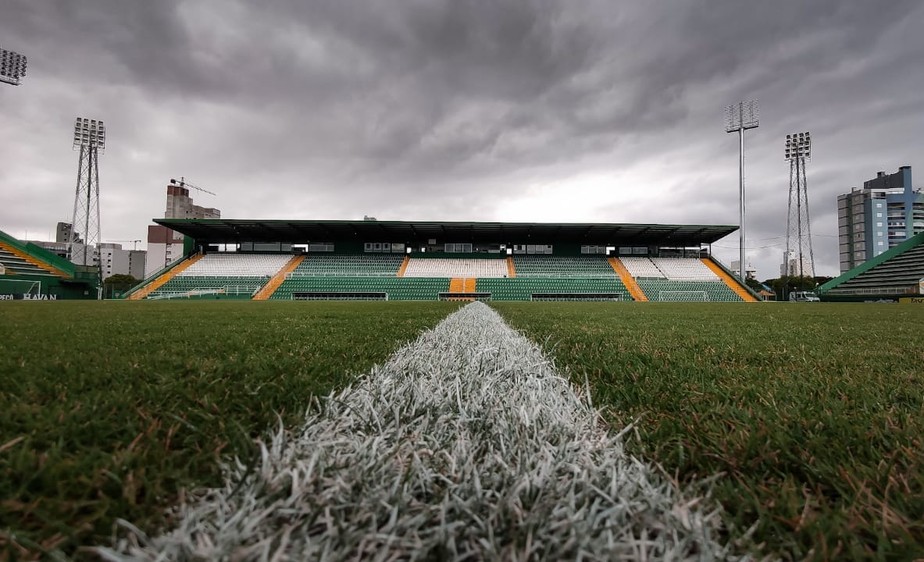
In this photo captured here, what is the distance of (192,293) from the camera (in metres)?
25.6

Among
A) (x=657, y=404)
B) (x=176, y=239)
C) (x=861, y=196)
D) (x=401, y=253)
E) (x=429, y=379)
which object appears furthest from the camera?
(x=176, y=239)

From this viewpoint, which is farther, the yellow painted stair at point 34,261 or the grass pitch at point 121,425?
the yellow painted stair at point 34,261

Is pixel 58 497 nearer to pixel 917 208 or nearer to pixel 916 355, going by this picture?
pixel 916 355

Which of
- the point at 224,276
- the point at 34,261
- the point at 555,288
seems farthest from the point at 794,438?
the point at 34,261

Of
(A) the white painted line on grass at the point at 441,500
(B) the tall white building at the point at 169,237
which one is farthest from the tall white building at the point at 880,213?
(B) the tall white building at the point at 169,237

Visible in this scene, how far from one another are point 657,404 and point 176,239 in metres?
94.3

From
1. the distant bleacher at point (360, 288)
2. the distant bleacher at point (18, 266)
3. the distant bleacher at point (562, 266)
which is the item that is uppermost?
the distant bleacher at point (562, 266)

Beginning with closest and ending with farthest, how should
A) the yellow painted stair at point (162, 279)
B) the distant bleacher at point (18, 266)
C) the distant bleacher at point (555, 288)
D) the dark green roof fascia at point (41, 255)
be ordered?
the distant bleacher at point (18, 266) < the dark green roof fascia at point (41, 255) < the yellow painted stair at point (162, 279) < the distant bleacher at point (555, 288)

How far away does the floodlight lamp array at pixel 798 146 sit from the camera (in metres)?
30.9

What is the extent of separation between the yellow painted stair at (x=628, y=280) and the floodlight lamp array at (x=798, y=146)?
14682 mm

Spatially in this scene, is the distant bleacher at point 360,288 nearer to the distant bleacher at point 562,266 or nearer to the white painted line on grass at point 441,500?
the distant bleacher at point 562,266

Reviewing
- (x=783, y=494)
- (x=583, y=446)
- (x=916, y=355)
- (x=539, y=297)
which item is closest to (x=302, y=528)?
(x=583, y=446)

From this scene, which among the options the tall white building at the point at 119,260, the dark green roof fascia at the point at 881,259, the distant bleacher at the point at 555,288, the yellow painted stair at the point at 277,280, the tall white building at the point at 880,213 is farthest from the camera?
the tall white building at the point at 119,260

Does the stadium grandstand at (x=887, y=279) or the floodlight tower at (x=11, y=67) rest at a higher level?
the floodlight tower at (x=11, y=67)
